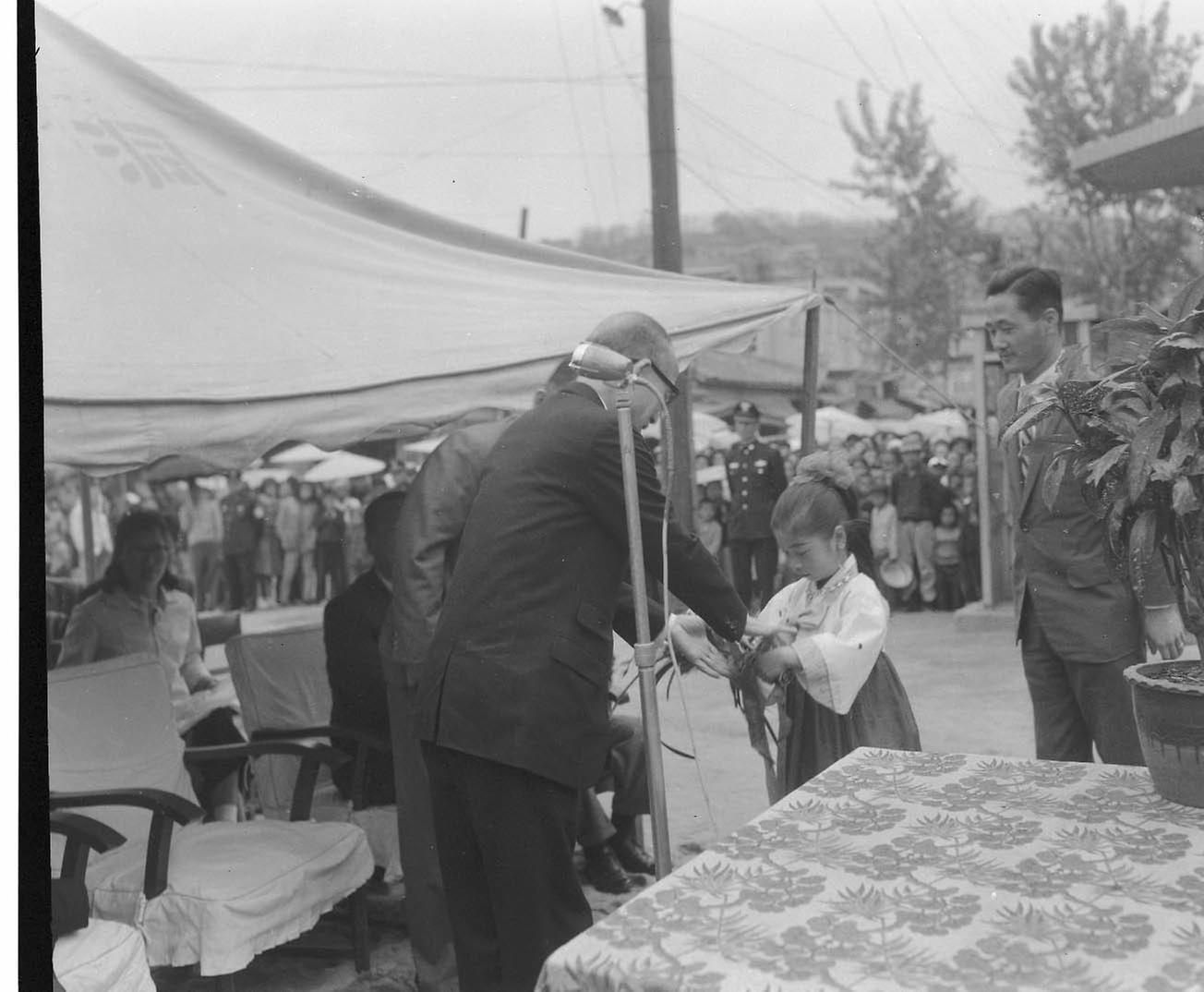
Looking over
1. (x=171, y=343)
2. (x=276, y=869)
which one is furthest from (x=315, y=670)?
(x=171, y=343)

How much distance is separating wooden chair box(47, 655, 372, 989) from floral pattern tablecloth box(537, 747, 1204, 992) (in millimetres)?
1755

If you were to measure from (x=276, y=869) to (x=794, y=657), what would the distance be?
1.60 m

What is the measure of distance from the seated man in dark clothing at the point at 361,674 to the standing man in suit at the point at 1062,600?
201cm

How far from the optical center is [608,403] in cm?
259

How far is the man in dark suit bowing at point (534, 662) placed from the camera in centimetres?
237

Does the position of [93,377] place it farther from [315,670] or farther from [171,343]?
[315,670]

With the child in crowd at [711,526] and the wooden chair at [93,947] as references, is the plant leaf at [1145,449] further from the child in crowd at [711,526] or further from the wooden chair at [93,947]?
the child in crowd at [711,526]

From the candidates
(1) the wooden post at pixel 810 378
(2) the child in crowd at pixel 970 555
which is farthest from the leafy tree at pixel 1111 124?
(1) the wooden post at pixel 810 378

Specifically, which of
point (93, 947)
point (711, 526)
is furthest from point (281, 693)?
point (711, 526)

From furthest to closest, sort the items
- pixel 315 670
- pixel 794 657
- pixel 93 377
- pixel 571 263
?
pixel 571 263
pixel 315 670
pixel 93 377
pixel 794 657

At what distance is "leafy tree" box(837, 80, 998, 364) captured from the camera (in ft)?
79.3

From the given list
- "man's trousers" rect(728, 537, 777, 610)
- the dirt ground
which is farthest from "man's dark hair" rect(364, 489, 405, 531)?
"man's trousers" rect(728, 537, 777, 610)

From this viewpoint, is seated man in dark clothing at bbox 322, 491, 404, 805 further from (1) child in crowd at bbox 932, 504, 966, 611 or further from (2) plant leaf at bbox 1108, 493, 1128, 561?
(1) child in crowd at bbox 932, 504, 966, 611

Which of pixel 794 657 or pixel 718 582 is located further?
pixel 794 657
